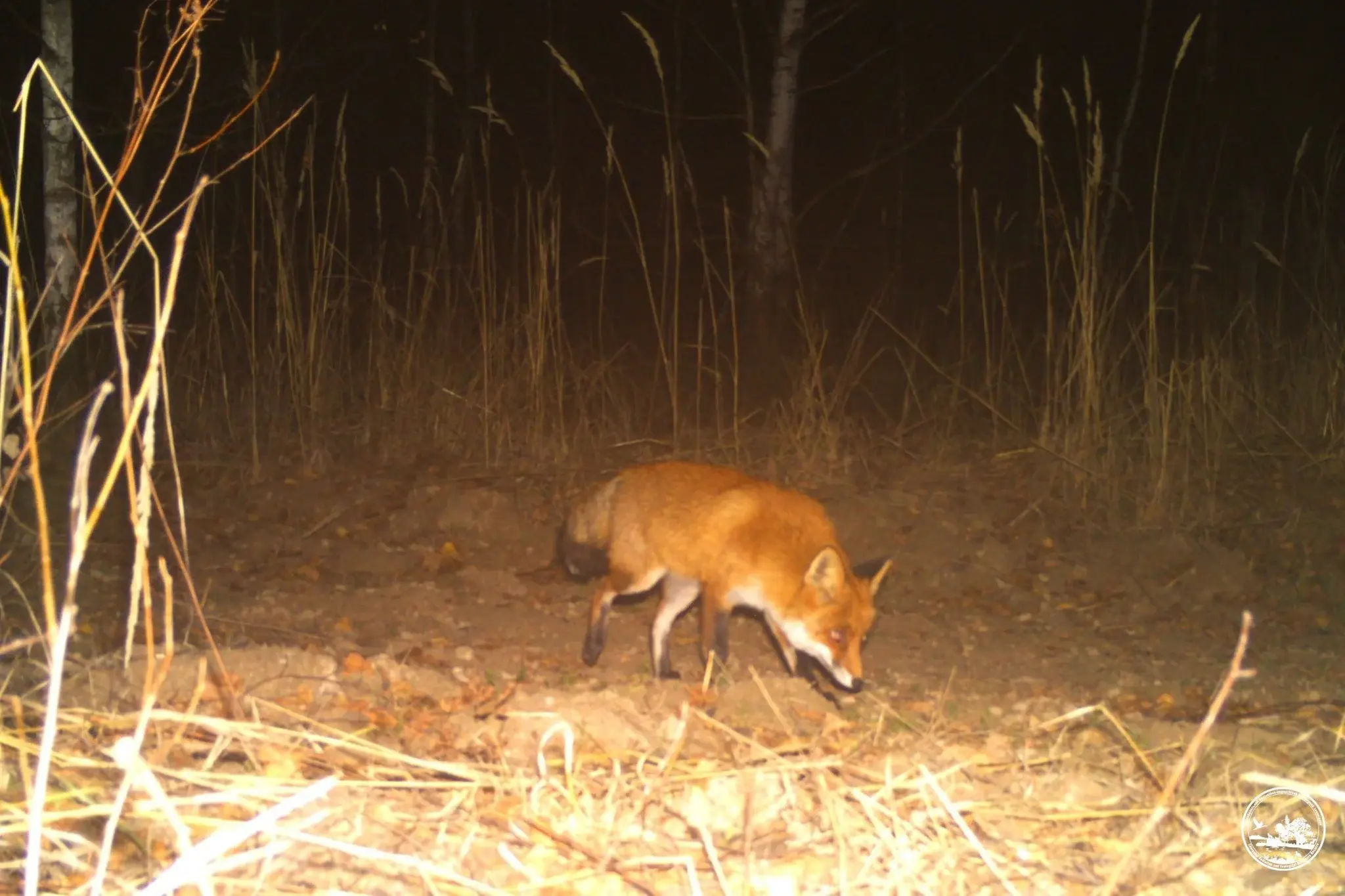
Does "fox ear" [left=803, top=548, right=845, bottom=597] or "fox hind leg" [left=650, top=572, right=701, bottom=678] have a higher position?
"fox ear" [left=803, top=548, right=845, bottom=597]

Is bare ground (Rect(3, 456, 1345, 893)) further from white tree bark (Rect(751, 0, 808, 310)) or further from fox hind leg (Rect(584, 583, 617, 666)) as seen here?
white tree bark (Rect(751, 0, 808, 310))

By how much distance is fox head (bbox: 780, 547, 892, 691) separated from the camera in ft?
15.2

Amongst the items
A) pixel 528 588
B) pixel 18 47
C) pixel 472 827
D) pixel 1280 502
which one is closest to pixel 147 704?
pixel 472 827

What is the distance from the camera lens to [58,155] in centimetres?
662

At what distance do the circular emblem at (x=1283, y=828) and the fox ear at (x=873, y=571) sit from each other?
2137 millimetres

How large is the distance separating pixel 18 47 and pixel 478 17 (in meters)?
7.21

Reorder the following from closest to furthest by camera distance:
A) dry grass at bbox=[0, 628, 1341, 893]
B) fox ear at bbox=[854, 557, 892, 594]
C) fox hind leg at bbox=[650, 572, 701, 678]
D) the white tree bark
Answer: dry grass at bbox=[0, 628, 1341, 893] → fox ear at bbox=[854, 557, 892, 594] → fox hind leg at bbox=[650, 572, 701, 678] → the white tree bark

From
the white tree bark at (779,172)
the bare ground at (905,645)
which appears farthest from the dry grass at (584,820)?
the white tree bark at (779,172)

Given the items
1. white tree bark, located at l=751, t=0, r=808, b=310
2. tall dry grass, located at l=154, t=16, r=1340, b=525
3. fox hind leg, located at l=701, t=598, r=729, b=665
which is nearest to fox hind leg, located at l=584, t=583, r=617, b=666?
fox hind leg, located at l=701, t=598, r=729, b=665

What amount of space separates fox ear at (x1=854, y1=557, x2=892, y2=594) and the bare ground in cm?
39

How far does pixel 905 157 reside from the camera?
58.4 ft

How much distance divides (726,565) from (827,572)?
0.45 m

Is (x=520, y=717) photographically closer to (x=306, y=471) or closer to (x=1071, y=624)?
(x=1071, y=624)

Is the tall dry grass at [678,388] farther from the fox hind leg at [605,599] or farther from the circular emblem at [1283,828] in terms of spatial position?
the circular emblem at [1283,828]
